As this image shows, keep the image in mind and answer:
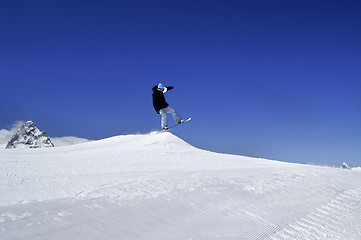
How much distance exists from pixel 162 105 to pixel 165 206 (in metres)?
9.96

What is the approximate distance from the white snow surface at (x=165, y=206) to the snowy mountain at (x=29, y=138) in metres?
159

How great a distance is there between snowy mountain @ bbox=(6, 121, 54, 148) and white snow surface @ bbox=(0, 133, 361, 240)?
158548mm

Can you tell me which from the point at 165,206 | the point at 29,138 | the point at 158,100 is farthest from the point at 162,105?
the point at 29,138

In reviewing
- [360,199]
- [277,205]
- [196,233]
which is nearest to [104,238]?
[196,233]

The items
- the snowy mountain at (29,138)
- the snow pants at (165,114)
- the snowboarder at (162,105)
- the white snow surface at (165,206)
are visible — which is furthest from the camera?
the snowy mountain at (29,138)

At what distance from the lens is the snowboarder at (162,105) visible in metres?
12.8

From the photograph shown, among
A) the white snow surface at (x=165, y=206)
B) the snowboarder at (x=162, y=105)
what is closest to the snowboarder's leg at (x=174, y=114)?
the snowboarder at (x=162, y=105)

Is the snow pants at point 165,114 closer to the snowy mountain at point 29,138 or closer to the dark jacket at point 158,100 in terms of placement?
the dark jacket at point 158,100

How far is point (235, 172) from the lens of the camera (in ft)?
19.5

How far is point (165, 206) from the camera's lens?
11.3ft

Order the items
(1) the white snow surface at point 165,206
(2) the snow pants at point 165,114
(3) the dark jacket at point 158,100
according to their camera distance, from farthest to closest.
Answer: (2) the snow pants at point 165,114
(3) the dark jacket at point 158,100
(1) the white snow surface at point 165,206

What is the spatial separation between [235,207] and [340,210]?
2096mm

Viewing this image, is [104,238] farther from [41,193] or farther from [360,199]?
[360,199]

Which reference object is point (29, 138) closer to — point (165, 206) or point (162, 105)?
point (162, 105)
